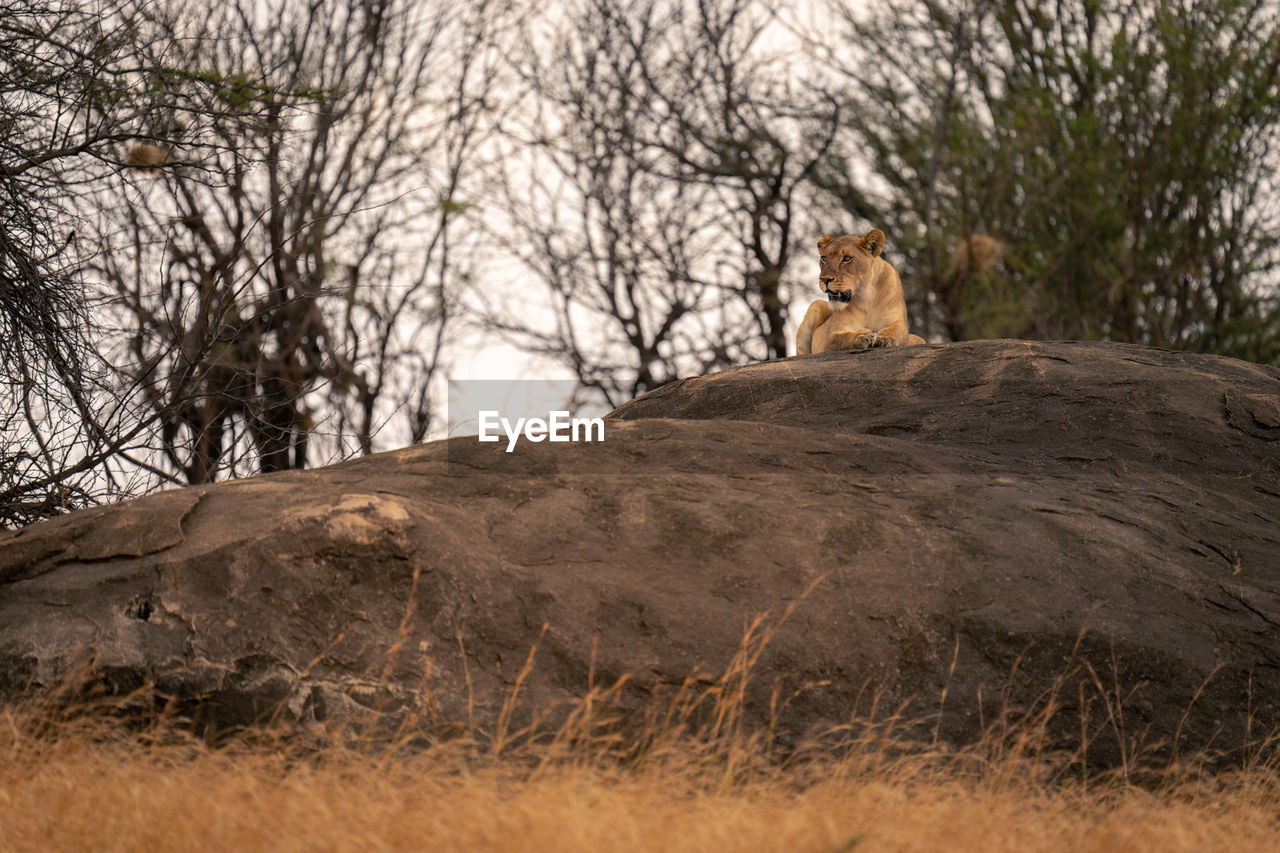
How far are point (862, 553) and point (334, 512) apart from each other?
2.33 metres

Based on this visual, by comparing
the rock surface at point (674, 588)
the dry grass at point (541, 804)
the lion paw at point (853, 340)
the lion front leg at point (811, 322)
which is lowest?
the dry grass at point (541, 804)

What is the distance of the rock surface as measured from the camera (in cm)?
520

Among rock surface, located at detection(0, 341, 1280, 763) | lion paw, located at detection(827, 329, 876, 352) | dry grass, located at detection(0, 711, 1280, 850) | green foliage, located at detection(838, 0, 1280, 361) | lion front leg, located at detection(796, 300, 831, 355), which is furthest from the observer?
green foliage, located at detection(838, 0, 1280, 361)

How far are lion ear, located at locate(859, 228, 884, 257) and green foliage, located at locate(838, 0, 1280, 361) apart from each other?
9439 millimetres

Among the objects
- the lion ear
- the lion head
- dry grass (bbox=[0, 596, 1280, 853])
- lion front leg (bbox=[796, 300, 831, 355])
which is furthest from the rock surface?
lion front leg (bbox=[796, 300, 831, 355])

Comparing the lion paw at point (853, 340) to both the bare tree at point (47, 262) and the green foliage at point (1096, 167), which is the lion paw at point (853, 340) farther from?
the green foliage at point (1096, 167)

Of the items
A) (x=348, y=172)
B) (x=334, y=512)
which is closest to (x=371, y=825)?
(x=334, y=512)

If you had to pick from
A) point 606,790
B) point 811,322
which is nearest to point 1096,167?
point 811,322

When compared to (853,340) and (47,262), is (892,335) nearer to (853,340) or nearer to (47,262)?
(853,340)

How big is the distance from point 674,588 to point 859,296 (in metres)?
4.09

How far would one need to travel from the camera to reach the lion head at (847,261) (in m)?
8.89

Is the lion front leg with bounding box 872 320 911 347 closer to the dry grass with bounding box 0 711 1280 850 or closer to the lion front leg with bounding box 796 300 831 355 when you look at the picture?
the lion front leg with bounding box 796 300 831 355

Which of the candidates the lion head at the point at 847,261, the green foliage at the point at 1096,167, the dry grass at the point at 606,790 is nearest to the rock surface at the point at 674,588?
the dry grass at the point at 606,790

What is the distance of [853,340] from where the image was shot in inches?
363
